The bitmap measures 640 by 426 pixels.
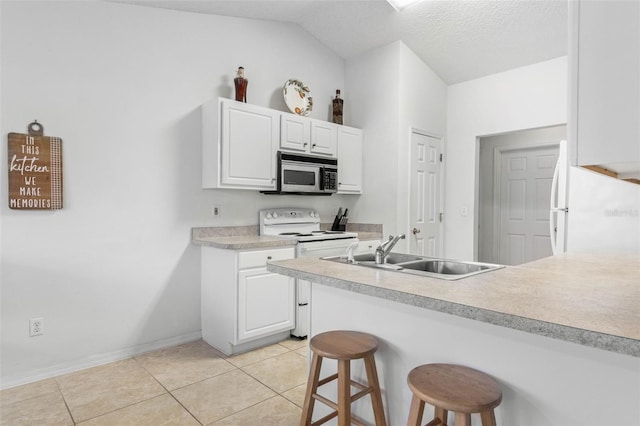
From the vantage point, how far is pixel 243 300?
9.41 feet

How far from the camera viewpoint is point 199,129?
10.5ft

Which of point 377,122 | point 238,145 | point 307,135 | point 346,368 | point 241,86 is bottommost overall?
point 346,368

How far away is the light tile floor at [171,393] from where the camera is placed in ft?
6.63

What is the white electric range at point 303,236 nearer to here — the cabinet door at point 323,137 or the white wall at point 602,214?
the cabinet door at point 323,137

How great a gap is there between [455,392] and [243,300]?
6.73 feet

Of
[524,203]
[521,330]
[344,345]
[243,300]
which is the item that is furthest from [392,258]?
[524,203]

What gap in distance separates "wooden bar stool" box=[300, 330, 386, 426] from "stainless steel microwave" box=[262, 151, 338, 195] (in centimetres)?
208

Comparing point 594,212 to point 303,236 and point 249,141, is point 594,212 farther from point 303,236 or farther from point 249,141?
point 249,141

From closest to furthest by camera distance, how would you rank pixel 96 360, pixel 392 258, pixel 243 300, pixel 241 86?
1. pixel 392 258
2. pixel 96 360
3. pixel 243 300
4. pixel 241 86

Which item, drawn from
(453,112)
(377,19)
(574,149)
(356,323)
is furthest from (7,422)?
(453,112)

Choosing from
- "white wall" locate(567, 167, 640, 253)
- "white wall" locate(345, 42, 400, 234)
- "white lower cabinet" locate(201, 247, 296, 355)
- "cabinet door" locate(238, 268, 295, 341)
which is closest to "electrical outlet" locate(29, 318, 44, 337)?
"white lower cabinet" locate(201, 247, 296, 355)

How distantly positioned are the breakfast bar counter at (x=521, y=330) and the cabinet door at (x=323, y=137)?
226 centimetres

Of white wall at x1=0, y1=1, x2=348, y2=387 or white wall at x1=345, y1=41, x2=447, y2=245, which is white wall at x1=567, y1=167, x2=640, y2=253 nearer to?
white wall at x1=345, y1=41, x2=447, y2=245

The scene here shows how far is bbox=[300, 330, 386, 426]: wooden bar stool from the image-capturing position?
143 cm
